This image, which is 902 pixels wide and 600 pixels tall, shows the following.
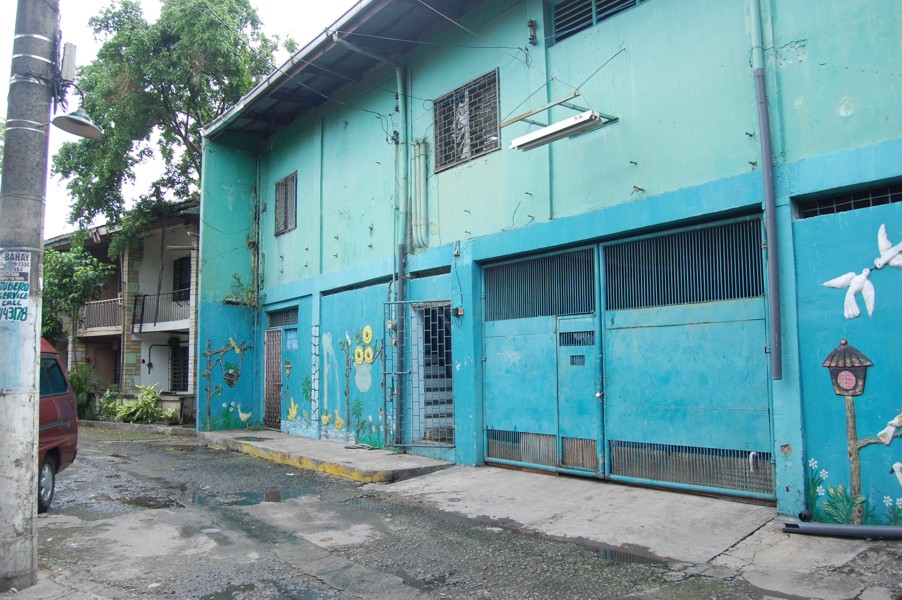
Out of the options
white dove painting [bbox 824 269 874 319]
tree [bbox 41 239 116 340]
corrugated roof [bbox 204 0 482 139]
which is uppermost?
corrugated roof [bbox 204 0 482 139]

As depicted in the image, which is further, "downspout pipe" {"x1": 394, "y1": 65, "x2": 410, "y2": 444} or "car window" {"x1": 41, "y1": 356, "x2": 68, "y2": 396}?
"downspout pipe" {"x1": 394, "y1": 65, "x2": 410, "y2": 444}

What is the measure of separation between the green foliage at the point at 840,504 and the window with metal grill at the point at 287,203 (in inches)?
434

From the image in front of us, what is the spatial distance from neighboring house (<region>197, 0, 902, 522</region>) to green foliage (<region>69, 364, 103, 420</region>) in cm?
918

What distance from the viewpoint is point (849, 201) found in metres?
5.76

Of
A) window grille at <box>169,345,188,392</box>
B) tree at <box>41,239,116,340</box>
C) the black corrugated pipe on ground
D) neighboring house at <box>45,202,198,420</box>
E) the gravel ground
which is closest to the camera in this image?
the gravel ground

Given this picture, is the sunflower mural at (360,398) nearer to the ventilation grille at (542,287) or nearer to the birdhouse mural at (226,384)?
the ventilation grille at (542,287)

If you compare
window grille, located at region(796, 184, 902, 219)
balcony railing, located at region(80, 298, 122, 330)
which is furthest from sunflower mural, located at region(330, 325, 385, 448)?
balcony railing, located at region(80, 298, 122, 330)

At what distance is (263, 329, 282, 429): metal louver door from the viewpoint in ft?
46.3

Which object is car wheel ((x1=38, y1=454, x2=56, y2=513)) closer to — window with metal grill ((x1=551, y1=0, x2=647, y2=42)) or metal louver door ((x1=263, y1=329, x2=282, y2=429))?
metal louver door ((x1=263, y1=329, x2=282, y2=429))

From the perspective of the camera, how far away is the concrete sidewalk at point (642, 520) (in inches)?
188

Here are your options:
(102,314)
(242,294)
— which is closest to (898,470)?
(242,294)

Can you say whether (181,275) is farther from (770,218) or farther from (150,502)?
(770,218)

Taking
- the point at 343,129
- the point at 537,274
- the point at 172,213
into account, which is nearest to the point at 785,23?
the point at 537,274

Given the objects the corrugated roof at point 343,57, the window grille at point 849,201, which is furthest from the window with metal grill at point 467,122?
the window grille at point 849,201
